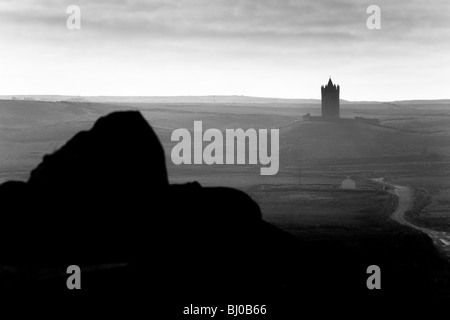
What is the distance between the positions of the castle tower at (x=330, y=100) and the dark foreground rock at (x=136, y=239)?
11891cm

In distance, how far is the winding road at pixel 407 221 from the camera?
198ft

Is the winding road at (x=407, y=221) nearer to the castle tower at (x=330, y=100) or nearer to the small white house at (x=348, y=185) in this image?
the small white house at (x=348, y=185)

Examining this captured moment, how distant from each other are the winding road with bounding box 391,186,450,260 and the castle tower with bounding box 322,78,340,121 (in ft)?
170

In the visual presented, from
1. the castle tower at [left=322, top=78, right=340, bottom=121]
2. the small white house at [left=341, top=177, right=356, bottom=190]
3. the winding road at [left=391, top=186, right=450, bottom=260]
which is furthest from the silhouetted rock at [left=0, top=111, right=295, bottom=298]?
the castle tower at [left=322, top=78, right=340, bottom=121]

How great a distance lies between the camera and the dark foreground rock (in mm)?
30625

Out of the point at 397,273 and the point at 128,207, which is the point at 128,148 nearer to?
the point at 128,207

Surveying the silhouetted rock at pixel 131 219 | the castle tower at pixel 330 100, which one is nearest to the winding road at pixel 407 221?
the silhouetted rock at pixel 131 219

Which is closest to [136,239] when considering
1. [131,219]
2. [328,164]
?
[131,219]

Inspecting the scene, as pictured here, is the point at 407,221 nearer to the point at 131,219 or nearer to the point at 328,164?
the point at 131,219

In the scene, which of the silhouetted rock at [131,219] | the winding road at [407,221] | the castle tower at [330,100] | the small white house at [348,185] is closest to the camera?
the silhouetted rock at [131,219]

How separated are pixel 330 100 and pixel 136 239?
417 feet

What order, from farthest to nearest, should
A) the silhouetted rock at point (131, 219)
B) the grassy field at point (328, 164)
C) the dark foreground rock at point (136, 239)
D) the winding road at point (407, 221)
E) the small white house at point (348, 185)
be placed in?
the small white house at point (348, 185) → the grassy field at point (328, 164) → the winding road at point (407, 221) → the silhouetted rock at point (131, 219) → the dark foreground rock at point (136, 239)

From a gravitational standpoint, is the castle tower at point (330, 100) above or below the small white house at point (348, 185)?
above
